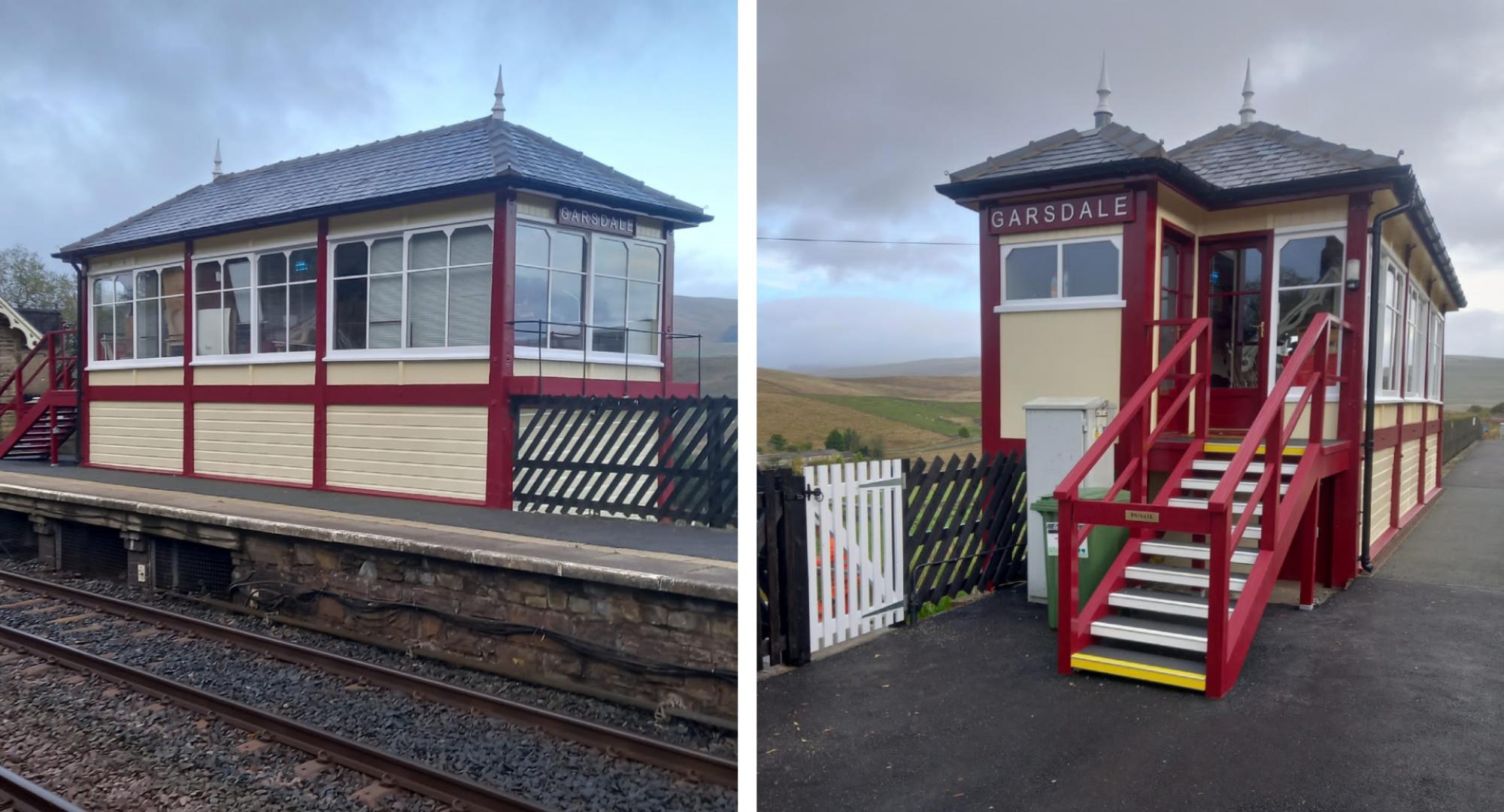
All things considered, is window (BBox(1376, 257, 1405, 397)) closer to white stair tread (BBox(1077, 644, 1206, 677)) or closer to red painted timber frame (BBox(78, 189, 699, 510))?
white stair tread (BBox(1077, 644, 1206, 677))

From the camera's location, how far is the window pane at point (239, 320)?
9.30 meters

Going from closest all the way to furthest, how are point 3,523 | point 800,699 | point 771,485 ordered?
point 800,699, point 771,485, point 3,523

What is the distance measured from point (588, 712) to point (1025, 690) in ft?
6.47

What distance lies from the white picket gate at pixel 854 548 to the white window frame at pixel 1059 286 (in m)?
1.53

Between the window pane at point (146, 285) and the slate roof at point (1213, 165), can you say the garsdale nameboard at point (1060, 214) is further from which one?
the window pane at point (146, 285)

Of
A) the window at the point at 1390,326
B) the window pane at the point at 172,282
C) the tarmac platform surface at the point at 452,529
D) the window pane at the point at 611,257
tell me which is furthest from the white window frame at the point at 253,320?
the window at the point at 1390,326

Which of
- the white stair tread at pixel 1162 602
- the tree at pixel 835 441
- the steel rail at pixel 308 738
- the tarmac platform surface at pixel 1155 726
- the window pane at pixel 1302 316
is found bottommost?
the steel rail at pixel 308 738

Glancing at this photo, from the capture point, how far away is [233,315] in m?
9.47

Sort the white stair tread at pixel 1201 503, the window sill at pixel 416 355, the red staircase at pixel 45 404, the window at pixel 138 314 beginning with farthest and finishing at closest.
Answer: the red staircase at pixel 45 404 < the window at pixel 138 314 < the window sill at pixel 416 355 < the white stair tread at pixel 1201 503

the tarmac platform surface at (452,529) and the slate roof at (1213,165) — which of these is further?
the slate roof at (1213,165)

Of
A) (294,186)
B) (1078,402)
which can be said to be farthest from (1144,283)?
(294,186)

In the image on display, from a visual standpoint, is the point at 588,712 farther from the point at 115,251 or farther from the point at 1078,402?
the point at 115,251

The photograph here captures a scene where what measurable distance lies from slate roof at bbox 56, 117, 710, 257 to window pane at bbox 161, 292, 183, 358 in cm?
42

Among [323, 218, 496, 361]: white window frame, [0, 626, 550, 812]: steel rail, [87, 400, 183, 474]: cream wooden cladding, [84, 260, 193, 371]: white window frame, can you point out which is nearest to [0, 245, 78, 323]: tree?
[84, 260, 193, 371]: white window frame
